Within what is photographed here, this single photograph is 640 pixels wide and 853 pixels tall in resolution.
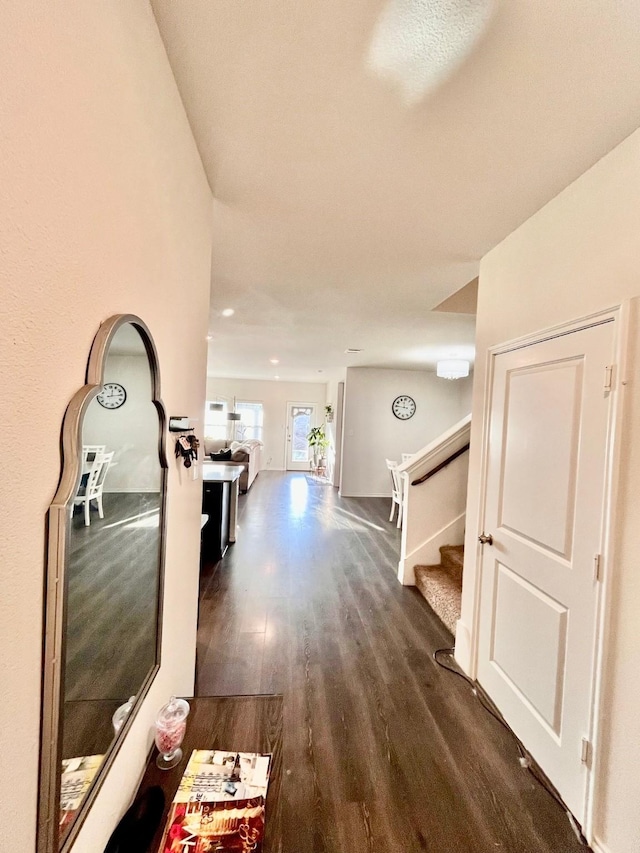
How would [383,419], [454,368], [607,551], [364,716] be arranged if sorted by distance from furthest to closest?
[383,419], [454,368], [364,716], [607,551]

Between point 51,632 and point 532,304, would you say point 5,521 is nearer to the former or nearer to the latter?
point 51,632

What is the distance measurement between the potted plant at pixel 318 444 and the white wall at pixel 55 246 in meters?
8.45

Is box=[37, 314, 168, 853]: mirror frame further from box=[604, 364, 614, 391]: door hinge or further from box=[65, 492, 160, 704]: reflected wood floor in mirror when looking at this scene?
box=[604, 364, 614, 391]: door hinge

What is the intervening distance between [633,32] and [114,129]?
134 cm

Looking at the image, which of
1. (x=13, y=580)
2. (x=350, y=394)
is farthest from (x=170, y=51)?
(x=350, y=394)

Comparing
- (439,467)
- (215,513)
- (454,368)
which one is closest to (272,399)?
(454,368)

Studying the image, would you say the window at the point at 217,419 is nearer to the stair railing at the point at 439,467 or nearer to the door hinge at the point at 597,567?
the stair railing at the point at 439,467

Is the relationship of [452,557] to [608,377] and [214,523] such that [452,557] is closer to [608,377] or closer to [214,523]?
[608,377]

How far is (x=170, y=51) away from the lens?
3.43ft

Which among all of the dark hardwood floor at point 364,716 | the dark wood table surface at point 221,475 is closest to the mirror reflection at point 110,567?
the dark hardwood floor at point 364,716

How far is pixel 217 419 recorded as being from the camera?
31.8 feet

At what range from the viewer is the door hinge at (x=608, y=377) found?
4.30ft

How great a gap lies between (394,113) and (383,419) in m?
6.15

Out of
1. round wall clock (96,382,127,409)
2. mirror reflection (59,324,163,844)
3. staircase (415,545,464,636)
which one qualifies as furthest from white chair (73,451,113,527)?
staircase (415,545,464,636)
